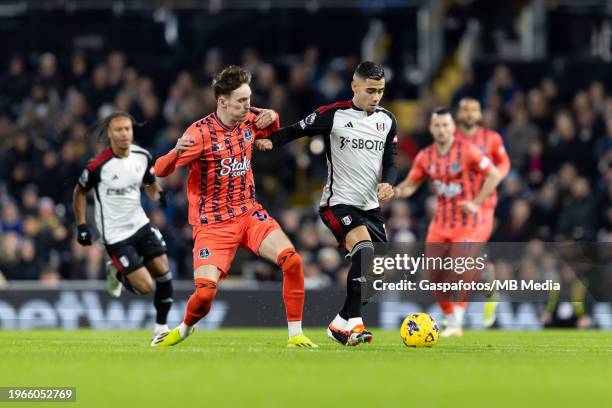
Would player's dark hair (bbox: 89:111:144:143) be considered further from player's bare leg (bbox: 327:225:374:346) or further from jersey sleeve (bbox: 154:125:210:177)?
player's bare leg (bbox: 327:225:374:346)

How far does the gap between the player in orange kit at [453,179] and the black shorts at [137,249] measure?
287 cm

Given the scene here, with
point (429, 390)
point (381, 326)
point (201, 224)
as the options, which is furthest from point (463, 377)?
point (381, 326)

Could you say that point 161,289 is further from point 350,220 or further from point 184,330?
point 350,220

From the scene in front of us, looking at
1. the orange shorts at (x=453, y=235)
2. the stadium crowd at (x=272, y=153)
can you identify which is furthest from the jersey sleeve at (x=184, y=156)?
the stadium crowd at (x=272, y=153)

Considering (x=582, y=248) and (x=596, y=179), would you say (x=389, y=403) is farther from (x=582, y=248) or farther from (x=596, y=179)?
(x=596, y=179)

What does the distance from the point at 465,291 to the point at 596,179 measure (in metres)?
6.45

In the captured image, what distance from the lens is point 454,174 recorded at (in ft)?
49.2

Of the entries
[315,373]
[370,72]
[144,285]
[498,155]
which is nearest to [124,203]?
[144,285]

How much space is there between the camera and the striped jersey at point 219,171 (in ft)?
37.6

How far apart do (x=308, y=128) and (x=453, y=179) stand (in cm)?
351

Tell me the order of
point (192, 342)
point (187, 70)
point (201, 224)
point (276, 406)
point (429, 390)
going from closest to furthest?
point (276, 406)
point (429, 390)
point (201, 224)
point (192, 342)
point (187, 70)

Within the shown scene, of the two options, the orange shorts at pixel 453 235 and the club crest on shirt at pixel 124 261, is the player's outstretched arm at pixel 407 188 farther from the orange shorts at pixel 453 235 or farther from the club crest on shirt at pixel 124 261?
the club crest on shirt at pixel 124 261

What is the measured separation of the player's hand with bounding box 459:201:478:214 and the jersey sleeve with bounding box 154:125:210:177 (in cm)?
432

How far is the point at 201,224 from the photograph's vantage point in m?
11.6
